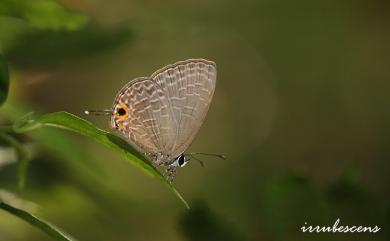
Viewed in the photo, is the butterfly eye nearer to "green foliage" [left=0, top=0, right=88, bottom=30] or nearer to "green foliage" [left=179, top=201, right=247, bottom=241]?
"green foliage" [left=0, top=0, right=88, bottom=30]

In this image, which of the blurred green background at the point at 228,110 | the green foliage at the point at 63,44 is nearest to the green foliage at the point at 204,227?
the blurred green background at the point at 228,110

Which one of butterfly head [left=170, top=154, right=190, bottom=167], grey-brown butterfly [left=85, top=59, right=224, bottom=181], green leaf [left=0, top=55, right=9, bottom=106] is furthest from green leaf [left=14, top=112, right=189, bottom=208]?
butterfly head [left=170, top=154, right=190, bottom=167]

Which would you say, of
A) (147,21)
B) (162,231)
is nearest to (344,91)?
(162,231)

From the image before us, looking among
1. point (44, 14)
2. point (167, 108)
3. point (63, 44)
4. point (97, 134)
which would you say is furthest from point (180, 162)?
point (97, 134)

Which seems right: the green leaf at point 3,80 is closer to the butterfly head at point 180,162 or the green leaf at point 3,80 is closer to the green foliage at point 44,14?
the green foliage at point 44,14

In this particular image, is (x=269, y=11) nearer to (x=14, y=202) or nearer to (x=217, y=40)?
(x=217, y=40)
